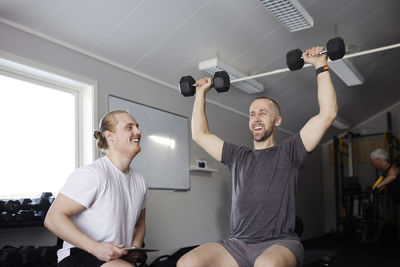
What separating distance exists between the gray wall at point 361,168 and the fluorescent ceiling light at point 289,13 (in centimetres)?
512

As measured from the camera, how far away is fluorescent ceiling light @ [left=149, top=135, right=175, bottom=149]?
153 inches

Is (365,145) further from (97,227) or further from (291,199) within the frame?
(97,227)

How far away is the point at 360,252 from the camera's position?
18.2 feet

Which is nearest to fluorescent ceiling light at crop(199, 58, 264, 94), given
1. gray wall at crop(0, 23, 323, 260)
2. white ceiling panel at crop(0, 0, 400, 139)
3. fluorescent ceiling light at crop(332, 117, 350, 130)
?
white ceiling panel at crop(0, 0, 400, 139)

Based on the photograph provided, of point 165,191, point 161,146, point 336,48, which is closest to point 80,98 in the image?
point 161,146

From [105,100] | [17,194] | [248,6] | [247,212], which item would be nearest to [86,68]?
[105,100]

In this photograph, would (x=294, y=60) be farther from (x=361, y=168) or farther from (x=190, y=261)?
(x=361, y=168)

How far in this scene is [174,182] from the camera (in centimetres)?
407

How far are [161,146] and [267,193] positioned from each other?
7.39 feet

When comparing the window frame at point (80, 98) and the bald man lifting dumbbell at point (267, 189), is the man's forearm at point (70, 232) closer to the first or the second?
the bald man lifting dumbbell at point (267, 189)

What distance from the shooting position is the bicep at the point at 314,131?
5.80 ft

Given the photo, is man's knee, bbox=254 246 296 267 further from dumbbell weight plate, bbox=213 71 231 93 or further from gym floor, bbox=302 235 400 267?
gym floor, bbox=302 235 400 267

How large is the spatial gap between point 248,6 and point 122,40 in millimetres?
1098

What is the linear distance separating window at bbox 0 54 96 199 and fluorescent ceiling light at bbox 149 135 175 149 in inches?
30.8
